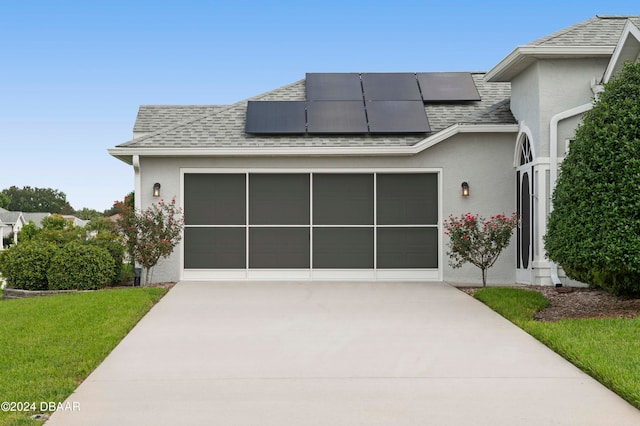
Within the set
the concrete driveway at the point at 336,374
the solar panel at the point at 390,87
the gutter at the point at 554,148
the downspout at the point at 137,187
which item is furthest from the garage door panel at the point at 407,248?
the downspout at the point at 137,187

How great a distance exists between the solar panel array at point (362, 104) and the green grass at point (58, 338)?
4868mm

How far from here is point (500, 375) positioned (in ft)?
21.4

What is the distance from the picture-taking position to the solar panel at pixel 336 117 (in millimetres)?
14617

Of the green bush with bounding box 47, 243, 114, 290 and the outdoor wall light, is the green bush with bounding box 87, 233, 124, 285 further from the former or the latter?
the outdoor wall light

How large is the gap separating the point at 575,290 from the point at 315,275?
516cm

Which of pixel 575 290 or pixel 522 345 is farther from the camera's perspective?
pixel 575 290

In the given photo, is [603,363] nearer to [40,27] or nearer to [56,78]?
[40,27]

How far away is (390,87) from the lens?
1623 cm

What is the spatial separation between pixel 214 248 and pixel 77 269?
109 inches

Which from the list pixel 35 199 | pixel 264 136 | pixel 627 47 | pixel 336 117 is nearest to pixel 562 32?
pixel 627 47

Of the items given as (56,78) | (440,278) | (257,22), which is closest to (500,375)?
(440,278)

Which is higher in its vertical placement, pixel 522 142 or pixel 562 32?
pixel 562 32

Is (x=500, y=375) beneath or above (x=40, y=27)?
beneath

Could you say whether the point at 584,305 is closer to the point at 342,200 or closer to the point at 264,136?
the point at 342,200
